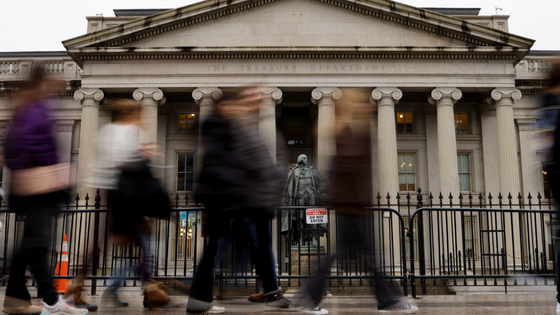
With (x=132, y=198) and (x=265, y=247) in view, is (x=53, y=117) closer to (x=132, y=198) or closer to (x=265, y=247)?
(x=132, y=198)

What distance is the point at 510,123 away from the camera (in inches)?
930

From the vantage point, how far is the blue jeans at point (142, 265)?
5418 mm

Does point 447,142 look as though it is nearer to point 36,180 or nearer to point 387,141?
point 387,141

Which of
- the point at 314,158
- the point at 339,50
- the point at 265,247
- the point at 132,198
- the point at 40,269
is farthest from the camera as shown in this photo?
the point at 314,158

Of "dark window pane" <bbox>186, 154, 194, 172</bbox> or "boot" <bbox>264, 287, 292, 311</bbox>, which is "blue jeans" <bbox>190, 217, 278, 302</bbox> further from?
"dark window pane" <bbox>186, 154, 194, 172</bbox>

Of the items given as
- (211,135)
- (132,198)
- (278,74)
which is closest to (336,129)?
(211,135)

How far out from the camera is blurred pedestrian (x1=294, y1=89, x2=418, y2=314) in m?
5.13

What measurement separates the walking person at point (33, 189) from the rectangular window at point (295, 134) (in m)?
23.4

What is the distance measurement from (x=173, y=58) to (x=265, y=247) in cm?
2054

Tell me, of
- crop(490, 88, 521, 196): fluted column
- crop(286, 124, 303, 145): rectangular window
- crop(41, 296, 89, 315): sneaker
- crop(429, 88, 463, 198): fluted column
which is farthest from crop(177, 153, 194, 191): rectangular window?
crop(41, 296, 89, 315): sneaker

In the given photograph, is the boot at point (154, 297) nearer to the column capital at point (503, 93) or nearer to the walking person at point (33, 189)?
the walking person at point (33, 189)

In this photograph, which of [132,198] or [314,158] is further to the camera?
[314,158]

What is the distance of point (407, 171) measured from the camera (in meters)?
27.0

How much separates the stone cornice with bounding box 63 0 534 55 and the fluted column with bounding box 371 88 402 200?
3.98 metres
